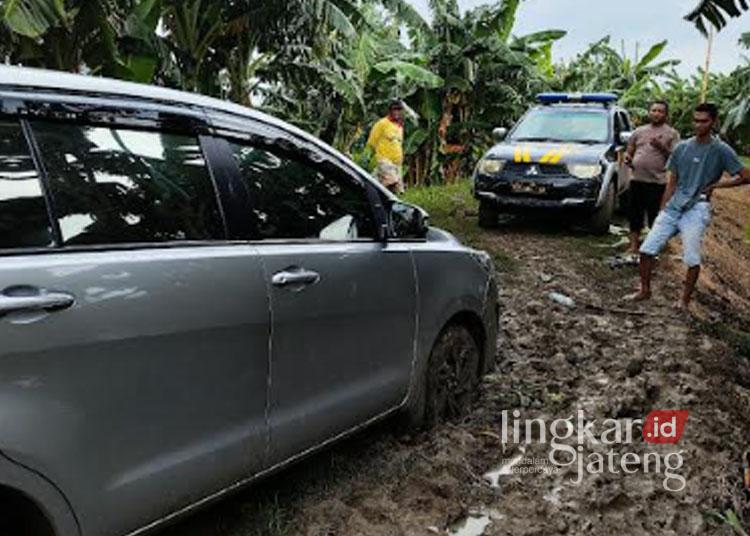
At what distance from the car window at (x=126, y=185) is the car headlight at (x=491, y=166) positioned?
24.2 ft

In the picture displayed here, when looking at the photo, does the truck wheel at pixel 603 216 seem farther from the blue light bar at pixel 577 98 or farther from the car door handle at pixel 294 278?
the car door handle at pixel 294 278

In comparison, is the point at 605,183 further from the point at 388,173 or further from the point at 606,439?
the point at 606,439

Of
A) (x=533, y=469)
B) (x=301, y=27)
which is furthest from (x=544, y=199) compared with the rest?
(x=533, y=469)

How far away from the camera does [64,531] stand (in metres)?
2.02

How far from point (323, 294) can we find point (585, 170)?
23.4ft

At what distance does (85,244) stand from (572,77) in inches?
789

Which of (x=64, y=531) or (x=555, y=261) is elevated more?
(x=64, y=531)

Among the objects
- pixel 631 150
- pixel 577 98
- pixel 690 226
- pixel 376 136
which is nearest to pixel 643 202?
pixel 631 150

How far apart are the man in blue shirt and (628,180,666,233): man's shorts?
1.84 m

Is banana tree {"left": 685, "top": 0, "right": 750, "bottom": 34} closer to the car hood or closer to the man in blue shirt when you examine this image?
the man in blue shirt

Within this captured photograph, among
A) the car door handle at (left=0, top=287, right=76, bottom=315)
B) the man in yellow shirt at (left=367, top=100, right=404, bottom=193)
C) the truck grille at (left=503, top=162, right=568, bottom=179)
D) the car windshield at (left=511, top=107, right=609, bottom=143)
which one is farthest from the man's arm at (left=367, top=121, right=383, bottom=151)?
the car door handle at (left=0, top=287, right=76, bottom=315)

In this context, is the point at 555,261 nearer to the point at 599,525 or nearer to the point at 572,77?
the point at 599,525

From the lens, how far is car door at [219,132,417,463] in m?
2.73

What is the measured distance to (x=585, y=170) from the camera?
9320 mm
